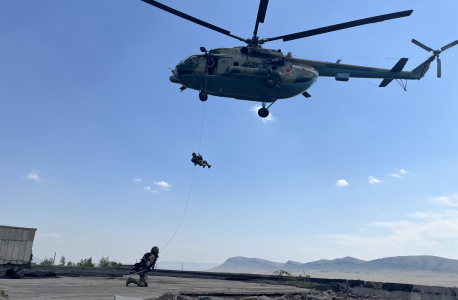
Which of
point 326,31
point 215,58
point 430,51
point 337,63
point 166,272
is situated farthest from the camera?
point 430,51

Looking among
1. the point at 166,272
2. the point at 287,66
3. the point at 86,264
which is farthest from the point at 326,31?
the point at 86,264

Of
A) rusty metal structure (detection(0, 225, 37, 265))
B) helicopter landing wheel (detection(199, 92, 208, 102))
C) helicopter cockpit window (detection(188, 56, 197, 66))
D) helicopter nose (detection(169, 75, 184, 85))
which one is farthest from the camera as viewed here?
rusty metal structure (detection(0, 225, 37, 265))

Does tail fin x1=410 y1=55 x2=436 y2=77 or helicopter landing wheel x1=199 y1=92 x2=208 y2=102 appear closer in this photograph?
helicopter landing wheel x1=199 y1=92 x2=208 y2=102

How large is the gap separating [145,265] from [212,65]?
37.5ft

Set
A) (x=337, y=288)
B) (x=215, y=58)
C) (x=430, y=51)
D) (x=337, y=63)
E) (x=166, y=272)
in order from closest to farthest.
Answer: (x=337, y=288) < (x=215, y=58) < (x=337, y=63) < (x=166, y=272) < (x=430, y=51)

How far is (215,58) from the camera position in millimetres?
18281

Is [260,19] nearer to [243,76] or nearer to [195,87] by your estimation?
[243,76]

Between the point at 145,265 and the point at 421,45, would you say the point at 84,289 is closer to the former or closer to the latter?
the point at 145,265

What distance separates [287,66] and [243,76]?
2916 millimetres

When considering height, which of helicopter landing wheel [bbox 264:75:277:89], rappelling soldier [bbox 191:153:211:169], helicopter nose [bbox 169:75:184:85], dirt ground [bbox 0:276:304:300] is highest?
helicopter nose [bbox 169:75:184:85]

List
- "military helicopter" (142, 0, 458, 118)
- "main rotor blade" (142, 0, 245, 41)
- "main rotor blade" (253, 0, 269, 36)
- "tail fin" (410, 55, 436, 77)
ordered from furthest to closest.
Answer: "tail fin" (410, 55, 436, 77)
"military helicopter" (142, 0, 458, 118)
"main rotor blade" (142, 0, 245, 41)
"main rotor blade" (253, 0, 269, 36)

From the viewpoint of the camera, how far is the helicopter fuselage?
58.8 ft

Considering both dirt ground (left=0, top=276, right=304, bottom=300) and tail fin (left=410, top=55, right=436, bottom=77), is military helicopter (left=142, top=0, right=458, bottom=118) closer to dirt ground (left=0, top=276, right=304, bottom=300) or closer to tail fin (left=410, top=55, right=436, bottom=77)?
tail fin (left=410, top=55, right=436, bottom=77)

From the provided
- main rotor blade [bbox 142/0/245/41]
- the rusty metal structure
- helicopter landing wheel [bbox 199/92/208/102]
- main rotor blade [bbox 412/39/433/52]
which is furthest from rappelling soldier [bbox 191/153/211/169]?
main rotor blade [bbox 412/39/433/52]
